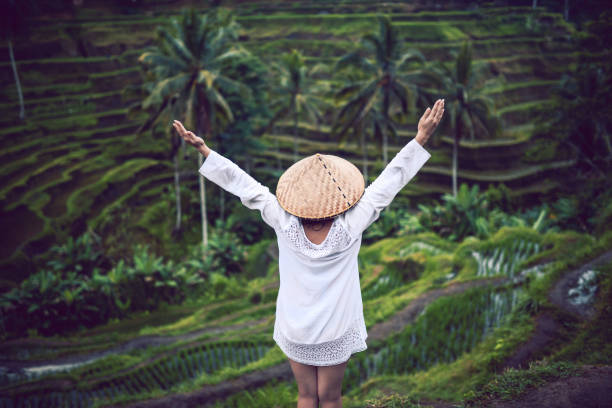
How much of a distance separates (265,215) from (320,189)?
0.29m

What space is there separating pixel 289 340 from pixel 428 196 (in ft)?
62.1

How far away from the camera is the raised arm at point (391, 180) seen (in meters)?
1.79

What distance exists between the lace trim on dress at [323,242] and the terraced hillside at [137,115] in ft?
42.9

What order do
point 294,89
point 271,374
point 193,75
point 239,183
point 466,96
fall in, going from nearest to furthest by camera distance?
1. point 239,183
2. point 271,374
3. point 193,75
4. point 466,96
5. point 294,89

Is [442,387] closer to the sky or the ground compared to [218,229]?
closer to the sky

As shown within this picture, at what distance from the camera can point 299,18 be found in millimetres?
28969

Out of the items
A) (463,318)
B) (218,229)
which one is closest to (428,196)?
(218,229)

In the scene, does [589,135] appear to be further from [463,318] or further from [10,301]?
[10,301]

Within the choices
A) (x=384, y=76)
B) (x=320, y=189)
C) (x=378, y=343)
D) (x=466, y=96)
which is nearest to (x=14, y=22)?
(x=384, y=76)

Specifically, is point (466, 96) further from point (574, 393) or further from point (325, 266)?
point (325, 266)

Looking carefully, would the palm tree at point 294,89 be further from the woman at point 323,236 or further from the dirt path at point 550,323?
the woman at point 323,236

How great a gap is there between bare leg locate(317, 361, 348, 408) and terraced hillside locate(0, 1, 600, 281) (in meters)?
13.0

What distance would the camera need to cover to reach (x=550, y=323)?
4602 mm

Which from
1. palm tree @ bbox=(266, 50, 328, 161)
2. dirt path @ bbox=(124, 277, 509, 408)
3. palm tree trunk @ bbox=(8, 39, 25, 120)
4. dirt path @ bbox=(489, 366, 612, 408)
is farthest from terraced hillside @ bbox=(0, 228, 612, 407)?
palm tree trunk @ bbox=(8, 39, 25, 120)
